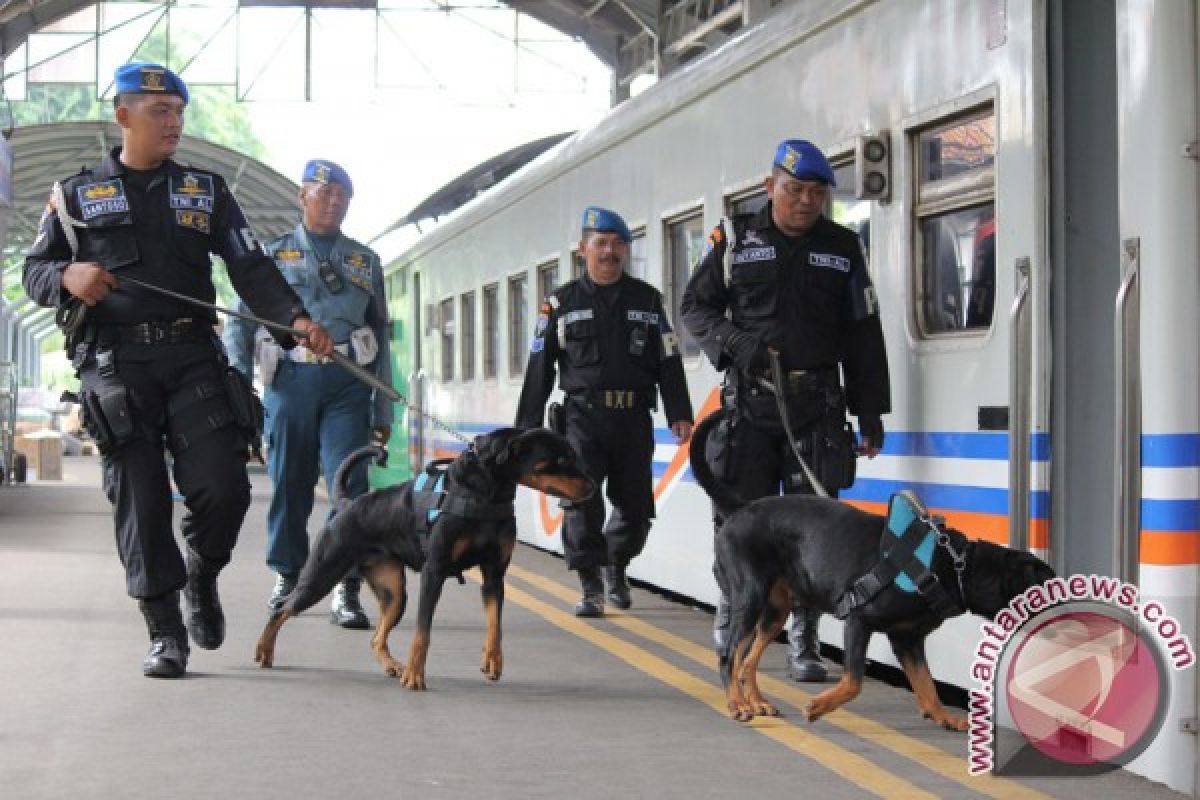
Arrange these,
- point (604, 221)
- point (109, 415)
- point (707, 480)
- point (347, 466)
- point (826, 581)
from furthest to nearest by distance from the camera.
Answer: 1. point (604, 221)
2. point (347, 466)
3. point (109, 415)
4. point (707, 480)
5. point (826, 581)

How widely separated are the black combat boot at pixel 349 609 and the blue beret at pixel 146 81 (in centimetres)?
270

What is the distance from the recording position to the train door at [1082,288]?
6121 mm

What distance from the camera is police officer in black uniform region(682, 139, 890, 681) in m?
7.44

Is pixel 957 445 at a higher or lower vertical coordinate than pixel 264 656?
higher

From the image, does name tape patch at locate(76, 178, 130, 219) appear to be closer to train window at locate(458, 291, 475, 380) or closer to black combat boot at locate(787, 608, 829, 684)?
black combat boot at locate(787, 608, 829, 684)

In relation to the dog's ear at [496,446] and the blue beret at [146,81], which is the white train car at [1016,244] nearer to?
the dog's ear at [496,446]

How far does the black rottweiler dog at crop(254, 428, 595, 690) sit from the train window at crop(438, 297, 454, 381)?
35.0 ft

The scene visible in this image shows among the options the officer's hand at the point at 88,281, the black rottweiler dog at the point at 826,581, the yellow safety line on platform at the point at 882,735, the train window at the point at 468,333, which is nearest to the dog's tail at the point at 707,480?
the black rottweiler dog at the point at 826,581

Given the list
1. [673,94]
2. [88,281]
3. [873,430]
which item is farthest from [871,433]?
[673,94]

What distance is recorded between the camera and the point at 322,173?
9555mm

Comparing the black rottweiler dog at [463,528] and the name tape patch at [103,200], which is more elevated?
the name tape patch at [103,200]

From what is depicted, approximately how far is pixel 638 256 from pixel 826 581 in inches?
206

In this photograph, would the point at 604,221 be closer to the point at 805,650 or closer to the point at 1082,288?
the point at 805,650

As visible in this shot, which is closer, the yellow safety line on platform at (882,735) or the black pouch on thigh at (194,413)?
the yellow safety line on platform at (882,735)
